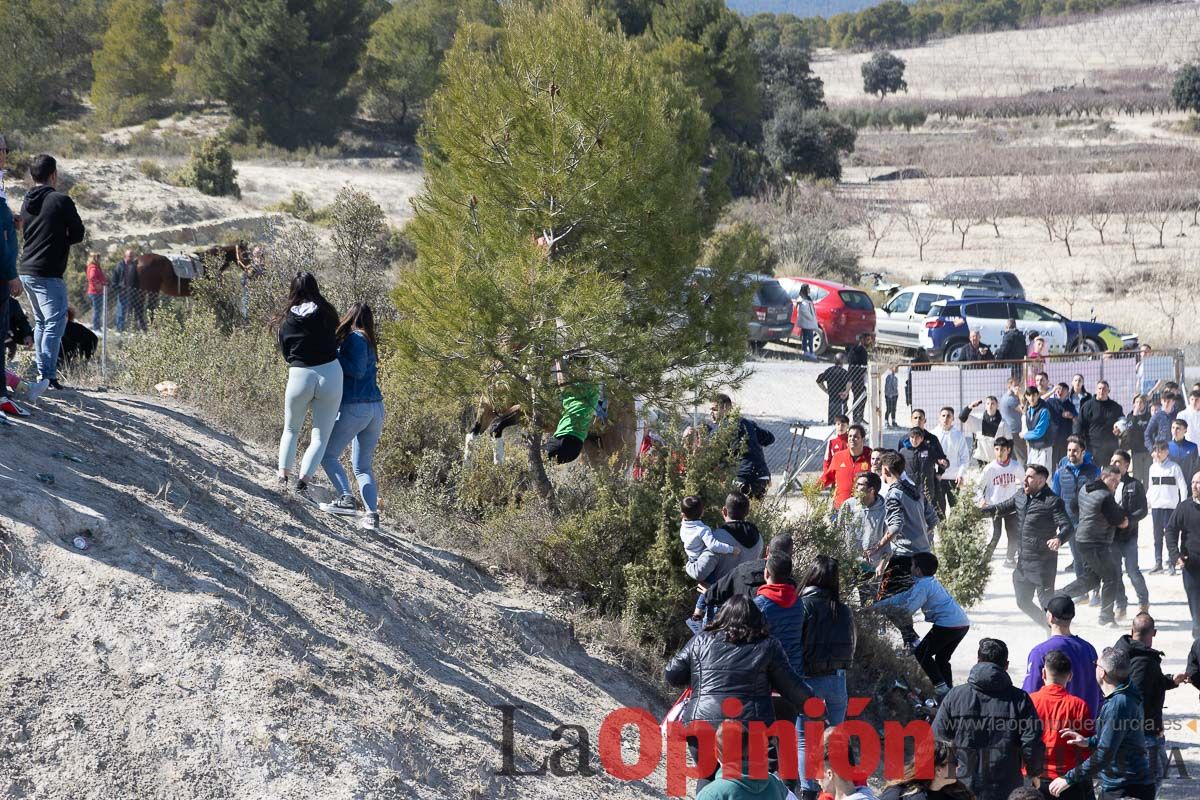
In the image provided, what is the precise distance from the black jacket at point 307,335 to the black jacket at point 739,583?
9.36ft

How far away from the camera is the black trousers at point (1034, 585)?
11.2 metres

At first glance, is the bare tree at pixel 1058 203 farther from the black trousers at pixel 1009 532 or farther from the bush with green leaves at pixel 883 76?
the bush with green leaves at pixel 883 76

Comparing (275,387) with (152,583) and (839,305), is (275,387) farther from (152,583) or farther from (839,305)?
(839,305)

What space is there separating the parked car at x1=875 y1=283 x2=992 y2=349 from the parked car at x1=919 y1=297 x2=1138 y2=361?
0.50 meters

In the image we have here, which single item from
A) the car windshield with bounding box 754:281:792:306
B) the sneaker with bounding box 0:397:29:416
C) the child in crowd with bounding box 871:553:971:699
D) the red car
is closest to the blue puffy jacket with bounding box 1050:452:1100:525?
the child in crowd with bounding box 871:553:971:699

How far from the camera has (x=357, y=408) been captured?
8312 mm

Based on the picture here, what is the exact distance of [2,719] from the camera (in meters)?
5.54

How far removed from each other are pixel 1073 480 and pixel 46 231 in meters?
9.68

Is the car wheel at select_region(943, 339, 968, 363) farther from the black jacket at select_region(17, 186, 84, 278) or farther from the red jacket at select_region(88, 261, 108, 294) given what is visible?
the black jacket at select_region(17, 186, 84, 278)

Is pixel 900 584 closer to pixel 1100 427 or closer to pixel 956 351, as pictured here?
pixel 1100 427

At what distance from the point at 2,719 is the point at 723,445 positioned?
536 centimetres

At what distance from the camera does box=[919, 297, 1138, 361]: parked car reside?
25312mm

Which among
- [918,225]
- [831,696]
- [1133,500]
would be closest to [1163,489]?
[1133,500]

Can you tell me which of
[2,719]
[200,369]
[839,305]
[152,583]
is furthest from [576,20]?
[839,305]
